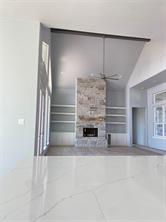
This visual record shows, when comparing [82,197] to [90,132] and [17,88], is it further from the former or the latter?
[90,132]

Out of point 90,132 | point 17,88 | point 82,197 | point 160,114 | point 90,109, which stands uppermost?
point 90,109

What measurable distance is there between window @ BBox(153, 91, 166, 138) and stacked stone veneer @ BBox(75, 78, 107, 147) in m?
2.68

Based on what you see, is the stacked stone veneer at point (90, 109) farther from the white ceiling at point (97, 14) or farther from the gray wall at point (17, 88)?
the gray wall at point (17, 88)

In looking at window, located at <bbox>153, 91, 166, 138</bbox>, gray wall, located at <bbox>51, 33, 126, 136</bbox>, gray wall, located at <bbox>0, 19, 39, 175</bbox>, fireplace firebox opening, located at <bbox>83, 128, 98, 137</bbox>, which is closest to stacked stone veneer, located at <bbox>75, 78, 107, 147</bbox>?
fireplace firebox opening, located at <bbox>83, 128, 98, 137</bbox>

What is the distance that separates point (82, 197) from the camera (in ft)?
2.24

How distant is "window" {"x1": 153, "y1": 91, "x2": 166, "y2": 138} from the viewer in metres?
8.91

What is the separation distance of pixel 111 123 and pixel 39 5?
8634 mm

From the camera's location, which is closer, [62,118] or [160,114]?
[160,114]

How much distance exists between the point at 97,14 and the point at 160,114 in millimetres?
7092

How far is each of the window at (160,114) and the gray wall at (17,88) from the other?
7.04 m

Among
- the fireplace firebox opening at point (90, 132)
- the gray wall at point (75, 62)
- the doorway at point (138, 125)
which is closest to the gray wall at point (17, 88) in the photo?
the gray wall at point (75, 62)

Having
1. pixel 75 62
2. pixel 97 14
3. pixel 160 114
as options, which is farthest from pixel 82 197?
pixel 160 114

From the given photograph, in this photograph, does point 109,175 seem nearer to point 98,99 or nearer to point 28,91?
point 28,91

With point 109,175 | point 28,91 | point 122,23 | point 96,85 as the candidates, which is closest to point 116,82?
point 96,85
